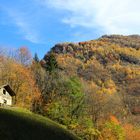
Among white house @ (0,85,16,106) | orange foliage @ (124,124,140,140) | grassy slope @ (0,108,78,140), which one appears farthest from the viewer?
orange foliage @ (124,124,140,140)

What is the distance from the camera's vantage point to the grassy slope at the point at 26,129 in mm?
51122

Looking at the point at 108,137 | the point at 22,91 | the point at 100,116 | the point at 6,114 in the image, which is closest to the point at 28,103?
the point at 22,91

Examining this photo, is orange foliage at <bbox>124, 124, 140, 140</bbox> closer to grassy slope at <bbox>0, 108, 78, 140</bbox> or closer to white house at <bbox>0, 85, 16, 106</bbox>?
white house at <bbox>0, 85, 16, 106</bbox>

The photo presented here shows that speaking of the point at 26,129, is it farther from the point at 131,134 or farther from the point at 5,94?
the point at 131,134

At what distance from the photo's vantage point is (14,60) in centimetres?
11688

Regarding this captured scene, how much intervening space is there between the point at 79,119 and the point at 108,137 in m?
7.47

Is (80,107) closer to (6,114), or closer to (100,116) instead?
(100,116)

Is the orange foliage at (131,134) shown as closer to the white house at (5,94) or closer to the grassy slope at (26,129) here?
the white house at (5,94)

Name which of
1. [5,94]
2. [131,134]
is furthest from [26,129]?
[131,134]

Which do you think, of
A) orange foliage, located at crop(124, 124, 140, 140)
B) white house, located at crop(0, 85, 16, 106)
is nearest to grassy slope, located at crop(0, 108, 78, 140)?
white house, located at crop(0, 85, 16, 106)

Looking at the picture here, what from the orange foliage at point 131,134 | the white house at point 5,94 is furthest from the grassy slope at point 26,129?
the orange foliage at point 131,134

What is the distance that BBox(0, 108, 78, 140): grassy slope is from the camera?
5112 cm

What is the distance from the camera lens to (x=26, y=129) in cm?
5597

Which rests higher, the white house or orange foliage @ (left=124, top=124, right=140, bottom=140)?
the white house
